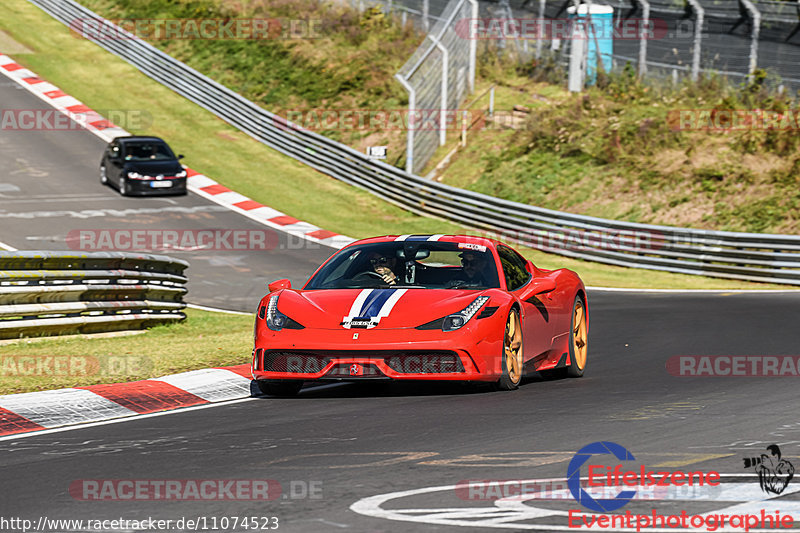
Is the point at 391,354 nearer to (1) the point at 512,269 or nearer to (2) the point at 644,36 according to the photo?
(1) the point at 512,269

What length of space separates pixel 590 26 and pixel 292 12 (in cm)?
1728

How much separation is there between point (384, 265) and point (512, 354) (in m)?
1.38

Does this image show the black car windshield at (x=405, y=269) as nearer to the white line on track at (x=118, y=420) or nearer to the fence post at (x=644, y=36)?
the white line on track at (x=118, y=420)

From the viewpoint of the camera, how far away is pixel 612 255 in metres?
25.0

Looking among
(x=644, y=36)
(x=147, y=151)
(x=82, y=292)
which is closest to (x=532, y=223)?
(x=644, y=36)

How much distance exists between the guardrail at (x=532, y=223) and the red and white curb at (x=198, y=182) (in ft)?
11.8

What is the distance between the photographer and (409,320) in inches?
342

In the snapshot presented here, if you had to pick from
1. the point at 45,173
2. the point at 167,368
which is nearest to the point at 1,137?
the point at 45,173

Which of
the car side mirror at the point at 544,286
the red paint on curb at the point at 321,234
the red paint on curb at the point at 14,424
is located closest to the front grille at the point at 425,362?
the car side mirror at the point at 544,286

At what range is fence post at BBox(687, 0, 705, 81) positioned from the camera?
91.4ft

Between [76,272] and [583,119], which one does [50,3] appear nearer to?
[583,119]

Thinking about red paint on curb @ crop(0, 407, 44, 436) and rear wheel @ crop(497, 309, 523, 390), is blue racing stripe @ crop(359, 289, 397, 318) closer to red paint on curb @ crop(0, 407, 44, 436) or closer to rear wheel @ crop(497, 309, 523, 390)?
rear wheel @ crop(497, 309, 523, 390)

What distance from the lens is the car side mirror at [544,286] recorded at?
386 inches

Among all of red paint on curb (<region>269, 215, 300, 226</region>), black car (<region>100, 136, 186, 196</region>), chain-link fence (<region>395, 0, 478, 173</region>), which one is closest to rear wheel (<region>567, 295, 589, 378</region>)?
red paint on curb (<region>269, 215, 300, 226</region>)
